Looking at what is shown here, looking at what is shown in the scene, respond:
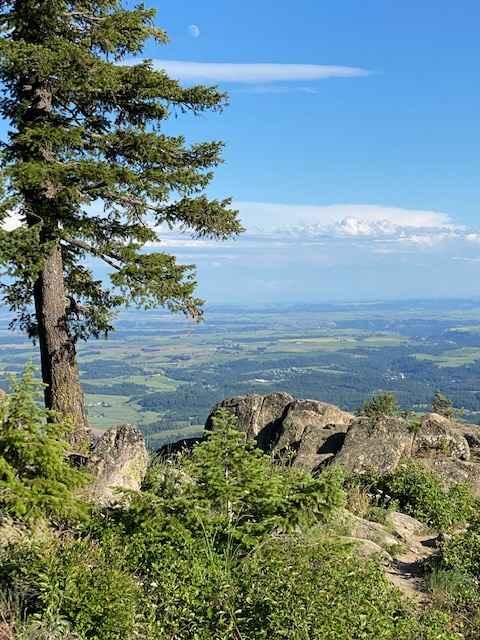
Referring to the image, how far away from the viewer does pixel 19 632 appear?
5.32 metres

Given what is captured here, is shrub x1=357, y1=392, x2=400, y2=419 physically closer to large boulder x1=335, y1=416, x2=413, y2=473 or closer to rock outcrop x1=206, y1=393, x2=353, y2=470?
rock outcrop x1=206, y1=393, x2=353, y2=470

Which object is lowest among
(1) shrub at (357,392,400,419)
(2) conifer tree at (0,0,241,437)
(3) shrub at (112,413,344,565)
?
(1) shrub at (357,392,400,419)

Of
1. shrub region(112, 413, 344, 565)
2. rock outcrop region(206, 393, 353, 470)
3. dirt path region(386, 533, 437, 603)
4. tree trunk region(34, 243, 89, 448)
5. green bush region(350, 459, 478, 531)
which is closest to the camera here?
shrub region(112, 413, 344, 565)

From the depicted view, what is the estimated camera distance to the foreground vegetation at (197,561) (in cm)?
523

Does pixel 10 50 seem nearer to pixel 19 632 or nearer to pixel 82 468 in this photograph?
pixel 82 468

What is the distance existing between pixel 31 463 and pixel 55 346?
7.82m

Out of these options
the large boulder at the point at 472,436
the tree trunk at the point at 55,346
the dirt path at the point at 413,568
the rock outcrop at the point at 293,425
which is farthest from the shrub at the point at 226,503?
the large boulder at the point at 472,436

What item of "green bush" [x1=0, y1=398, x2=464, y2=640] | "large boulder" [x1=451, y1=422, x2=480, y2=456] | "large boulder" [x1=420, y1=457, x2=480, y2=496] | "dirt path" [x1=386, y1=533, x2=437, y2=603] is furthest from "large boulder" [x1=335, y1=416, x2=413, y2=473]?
"green bush" [x1=0, y1=398, x2=464, y2=640]

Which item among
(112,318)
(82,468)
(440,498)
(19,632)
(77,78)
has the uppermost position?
(77,78)

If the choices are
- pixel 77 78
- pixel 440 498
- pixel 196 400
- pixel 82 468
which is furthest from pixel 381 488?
pixel 196 400

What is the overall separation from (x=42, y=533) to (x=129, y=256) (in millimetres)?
7672

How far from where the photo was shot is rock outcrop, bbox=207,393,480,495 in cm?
1385

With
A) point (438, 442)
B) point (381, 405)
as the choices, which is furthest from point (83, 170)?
point (381, 405)

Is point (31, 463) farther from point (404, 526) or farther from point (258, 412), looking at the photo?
point (258, 412)
